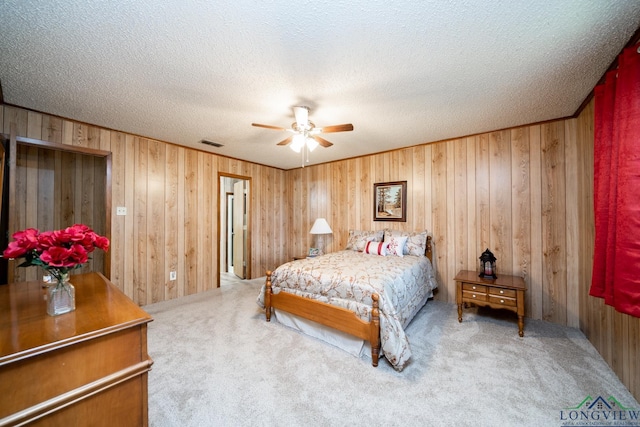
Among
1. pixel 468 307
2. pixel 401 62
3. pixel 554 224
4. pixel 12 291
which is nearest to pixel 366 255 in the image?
pixel 468 307

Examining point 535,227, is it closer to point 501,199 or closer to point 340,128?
point 501,199

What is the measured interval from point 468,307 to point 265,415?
2878 mm

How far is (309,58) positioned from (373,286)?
1896 millimetres

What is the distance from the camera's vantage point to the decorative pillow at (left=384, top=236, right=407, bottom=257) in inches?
135

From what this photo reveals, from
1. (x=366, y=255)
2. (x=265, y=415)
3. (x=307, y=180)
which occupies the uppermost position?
(x=307, y=180)

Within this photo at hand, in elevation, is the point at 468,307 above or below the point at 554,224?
below

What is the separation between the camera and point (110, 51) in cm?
168

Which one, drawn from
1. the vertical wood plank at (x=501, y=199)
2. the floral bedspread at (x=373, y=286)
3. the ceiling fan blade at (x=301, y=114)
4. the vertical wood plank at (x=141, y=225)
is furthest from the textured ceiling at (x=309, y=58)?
the floral bedspread at (x=373, y=286)

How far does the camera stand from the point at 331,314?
7.41ft

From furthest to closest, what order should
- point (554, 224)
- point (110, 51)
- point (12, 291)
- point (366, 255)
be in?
point (366, 255) → point (554, 224) → point (110, 51) → point (12, 291)

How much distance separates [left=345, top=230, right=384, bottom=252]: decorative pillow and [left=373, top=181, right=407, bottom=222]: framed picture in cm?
32

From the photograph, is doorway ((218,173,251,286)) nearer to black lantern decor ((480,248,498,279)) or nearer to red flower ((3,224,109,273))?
red flower ((3,224,109,273))

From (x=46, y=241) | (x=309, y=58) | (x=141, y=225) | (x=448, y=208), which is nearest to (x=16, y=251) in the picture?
(x=46, y=241)

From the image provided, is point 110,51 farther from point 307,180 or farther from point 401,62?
point 307,180
